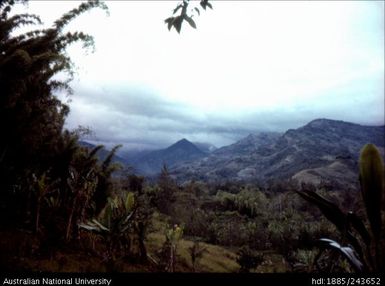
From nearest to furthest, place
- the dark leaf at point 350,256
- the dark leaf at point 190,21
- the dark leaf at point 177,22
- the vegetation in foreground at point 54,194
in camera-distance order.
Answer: the dark leaf at point 350,256
the dark leaf at point 190,21
the dark leaf at point 177,22
the vegetation in foreground at point 54,194

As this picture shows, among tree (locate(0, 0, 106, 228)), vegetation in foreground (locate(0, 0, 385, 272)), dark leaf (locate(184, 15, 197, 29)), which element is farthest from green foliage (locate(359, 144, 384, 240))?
tree (locate(0, 0, 106, 228))

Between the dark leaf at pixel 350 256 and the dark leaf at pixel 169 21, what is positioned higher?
the dark leaf at pixel 169 21

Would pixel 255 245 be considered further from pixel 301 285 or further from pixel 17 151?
pixel 301 285

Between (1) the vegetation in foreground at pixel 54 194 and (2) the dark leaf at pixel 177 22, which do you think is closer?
(2) the dark leaf at pixel 177 22

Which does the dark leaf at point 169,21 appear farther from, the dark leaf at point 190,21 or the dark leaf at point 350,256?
the dark leaf at point 350,256

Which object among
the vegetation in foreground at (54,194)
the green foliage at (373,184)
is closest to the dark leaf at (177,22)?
the green foliage at (373,184)

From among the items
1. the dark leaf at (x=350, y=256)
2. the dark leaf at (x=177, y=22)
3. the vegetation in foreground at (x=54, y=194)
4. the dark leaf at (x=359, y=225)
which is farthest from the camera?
the vegetation in foreground at (x=54, y=194)

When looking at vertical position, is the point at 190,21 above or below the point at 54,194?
above

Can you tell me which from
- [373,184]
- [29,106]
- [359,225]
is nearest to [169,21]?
[373,184]

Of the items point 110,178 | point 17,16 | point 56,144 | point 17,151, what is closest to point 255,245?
point 110,178

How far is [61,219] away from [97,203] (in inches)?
134

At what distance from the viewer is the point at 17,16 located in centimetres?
1018

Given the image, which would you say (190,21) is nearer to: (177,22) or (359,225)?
(177,22)

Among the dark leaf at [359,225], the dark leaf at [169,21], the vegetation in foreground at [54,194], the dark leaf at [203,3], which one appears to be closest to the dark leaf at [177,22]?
the dark leaf at [169,21]
